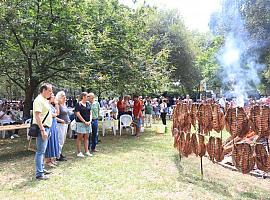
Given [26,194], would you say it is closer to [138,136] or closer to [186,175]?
[186,175]

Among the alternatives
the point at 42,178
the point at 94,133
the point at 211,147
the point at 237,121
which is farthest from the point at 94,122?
the point at 237,121

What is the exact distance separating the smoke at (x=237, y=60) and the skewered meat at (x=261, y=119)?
14004 millimetres

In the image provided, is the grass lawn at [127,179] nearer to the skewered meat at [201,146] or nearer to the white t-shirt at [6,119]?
the skewered meat at [201,146]

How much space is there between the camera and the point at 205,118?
260 inches

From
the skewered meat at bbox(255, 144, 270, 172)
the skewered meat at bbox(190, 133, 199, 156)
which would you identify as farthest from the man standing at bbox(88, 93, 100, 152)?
the skewered meat at bbox(255, 144, 270, 172)

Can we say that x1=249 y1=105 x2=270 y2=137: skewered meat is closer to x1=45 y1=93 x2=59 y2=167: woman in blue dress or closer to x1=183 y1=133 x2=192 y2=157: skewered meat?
x1=183 y1=133 x2=192 y2=157: skewered meat

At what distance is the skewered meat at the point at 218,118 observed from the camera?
625 centimetres

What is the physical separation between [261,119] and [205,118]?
135 centimetres

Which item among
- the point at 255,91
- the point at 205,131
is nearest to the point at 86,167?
the point at 205,131

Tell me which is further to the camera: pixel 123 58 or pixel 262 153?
pixel 123 58

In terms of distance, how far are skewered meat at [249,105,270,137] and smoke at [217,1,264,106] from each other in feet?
45.9

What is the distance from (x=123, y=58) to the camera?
1271 centimetres

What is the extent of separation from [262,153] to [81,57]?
7.19 meters

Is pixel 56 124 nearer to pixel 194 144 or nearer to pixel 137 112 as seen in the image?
pixel 194 144
